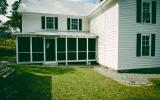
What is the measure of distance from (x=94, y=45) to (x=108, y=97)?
1339 centimetres

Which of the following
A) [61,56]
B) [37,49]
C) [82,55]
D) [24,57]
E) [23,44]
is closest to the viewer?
[24,57]

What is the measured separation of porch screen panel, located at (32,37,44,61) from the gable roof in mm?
3558

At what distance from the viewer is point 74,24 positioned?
23.8 meters

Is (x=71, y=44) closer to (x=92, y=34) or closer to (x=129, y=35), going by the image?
(x=92, y=34)

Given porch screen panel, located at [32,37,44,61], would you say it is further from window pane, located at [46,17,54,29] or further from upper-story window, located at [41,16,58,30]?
window pane, located at [46,17,54,29]

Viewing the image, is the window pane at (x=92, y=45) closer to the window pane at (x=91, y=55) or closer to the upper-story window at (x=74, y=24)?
the window pane at (x=91, y=55)

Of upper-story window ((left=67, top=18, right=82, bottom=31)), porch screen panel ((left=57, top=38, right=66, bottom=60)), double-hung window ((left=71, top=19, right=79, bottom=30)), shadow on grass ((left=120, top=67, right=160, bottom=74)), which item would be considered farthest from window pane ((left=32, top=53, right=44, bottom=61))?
shadow on grass ((left=120, top=67, right=160, bottom=74))

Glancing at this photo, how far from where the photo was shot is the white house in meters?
15.7

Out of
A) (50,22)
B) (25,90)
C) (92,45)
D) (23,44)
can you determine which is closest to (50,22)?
(50,22)

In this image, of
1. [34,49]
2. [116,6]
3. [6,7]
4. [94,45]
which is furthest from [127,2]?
[6,7]

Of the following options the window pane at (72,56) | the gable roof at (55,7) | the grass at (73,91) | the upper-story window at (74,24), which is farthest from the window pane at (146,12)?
the upper-story window at (74,24)

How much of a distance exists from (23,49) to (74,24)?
6984mm

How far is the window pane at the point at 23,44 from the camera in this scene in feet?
66.0

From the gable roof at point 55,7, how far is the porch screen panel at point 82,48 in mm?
3773
